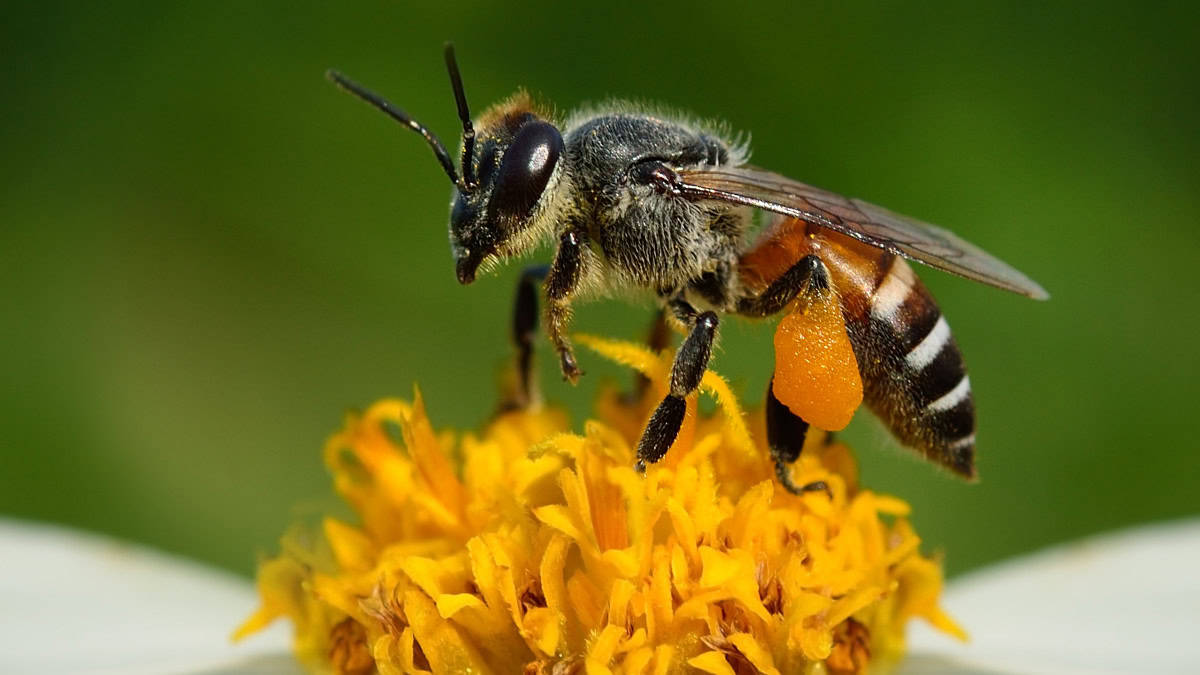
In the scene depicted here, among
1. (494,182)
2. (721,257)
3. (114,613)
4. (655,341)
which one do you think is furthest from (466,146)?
(114,613)

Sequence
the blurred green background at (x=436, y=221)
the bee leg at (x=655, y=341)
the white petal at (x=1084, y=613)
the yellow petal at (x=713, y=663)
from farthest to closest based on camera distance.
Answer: the blurred green background at (x=436, y=221)
the bee leg at (x=655, y=341)
the white petal at (x=1084, y=613)
the yellow petal at (x=713, y=663)

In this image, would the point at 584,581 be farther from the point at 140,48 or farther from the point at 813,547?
the point at 140,48

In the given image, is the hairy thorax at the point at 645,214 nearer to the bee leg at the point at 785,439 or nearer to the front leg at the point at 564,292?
the front leg at the point at 564,292

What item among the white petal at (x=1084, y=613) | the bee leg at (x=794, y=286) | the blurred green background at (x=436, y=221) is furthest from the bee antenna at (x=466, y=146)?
the blurred green background at (x=436, y=221)

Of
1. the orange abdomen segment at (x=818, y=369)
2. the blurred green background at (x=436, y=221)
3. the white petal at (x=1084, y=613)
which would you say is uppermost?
the blurred green background at (x=436, y=221)

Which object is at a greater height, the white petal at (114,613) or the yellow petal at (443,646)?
the white petal at (114,613)

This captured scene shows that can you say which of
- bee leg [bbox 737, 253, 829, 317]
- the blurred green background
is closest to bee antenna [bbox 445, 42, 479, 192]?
bee leg [bbox 737, 253, 829, 317]

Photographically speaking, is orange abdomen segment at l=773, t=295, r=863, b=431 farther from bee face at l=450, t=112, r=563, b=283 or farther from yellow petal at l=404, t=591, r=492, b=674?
yellow petal at l=404, t=591, r=492, b=674
